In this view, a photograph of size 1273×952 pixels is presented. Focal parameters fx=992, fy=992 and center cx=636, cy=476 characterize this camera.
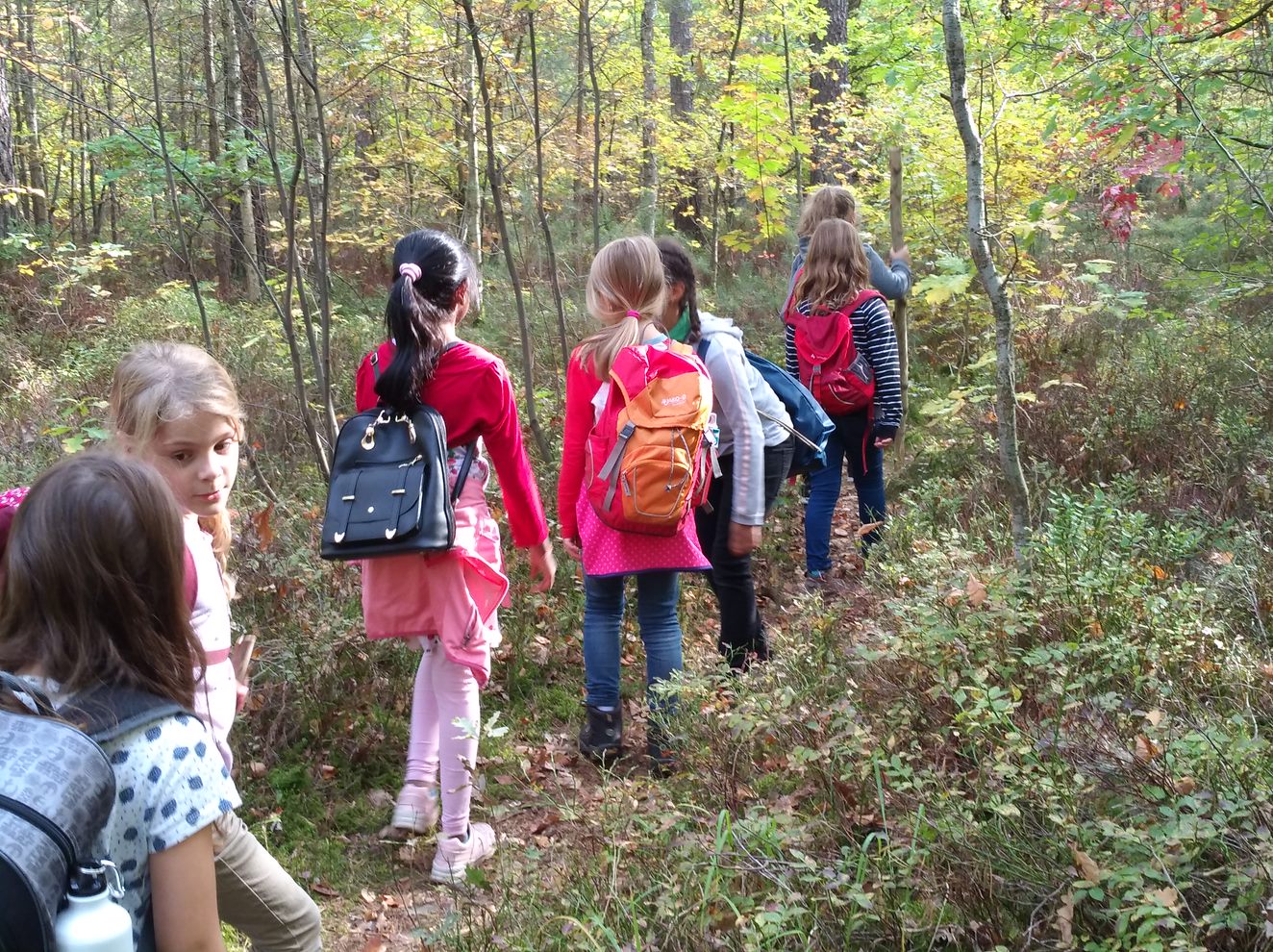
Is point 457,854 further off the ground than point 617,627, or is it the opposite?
point 617,627

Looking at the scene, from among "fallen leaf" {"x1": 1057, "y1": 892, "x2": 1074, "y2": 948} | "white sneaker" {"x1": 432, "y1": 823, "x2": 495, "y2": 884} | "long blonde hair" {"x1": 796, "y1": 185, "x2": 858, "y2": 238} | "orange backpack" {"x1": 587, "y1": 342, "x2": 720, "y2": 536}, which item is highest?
"long blonde hair" {"x1": 796, "y1": 185, "x2": 858, "y2": 238}

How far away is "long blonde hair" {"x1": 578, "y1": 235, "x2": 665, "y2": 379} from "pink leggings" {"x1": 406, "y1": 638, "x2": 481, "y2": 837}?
1.22 m

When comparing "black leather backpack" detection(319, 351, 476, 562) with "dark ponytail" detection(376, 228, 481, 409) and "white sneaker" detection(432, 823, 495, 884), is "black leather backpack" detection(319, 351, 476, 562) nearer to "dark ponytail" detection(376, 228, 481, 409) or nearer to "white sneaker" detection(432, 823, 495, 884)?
"dark ponytail" detection(376, 228, 481, 409)

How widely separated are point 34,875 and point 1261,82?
26.0 ft

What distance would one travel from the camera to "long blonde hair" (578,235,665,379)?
365 cm

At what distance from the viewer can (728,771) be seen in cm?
321

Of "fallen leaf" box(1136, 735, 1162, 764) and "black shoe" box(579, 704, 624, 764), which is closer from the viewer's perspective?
"fallen leaf" box(1136, 735, 1162, 764)

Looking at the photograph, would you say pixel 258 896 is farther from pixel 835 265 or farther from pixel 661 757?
pixel 835 265

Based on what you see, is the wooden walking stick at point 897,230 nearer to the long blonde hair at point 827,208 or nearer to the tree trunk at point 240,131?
the long blonde hair at point 827,208

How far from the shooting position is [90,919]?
1.24 m

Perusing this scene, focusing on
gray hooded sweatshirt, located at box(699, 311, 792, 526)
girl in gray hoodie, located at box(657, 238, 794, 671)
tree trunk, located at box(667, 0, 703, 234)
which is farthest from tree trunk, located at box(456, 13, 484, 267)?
tree trunk, located at box(667, 0, 703, 234)

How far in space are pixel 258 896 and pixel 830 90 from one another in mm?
11385

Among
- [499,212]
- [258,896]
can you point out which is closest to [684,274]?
[499,212]

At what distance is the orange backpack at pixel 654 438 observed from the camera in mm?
3506
